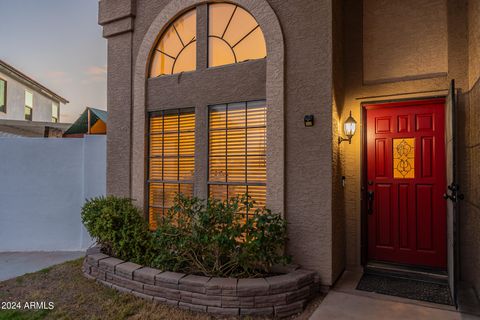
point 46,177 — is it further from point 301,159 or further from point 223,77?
point 301,159

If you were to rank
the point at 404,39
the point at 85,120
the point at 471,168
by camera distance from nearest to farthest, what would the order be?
the point at 471,168 → the point at 404,39 → the point at 85,120

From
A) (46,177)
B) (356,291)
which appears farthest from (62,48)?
(356,291)

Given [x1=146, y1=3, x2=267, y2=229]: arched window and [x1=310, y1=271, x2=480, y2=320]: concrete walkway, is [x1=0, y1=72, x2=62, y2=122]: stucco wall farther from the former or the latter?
[x1=310, y1=271, x2=480, y2=320]: concrete walkway

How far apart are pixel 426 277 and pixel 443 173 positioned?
1.56 m

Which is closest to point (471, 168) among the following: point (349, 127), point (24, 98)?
point (349, 127)

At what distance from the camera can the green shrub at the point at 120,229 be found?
15.0 ft

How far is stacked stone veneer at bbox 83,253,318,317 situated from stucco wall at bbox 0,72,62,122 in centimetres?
1330

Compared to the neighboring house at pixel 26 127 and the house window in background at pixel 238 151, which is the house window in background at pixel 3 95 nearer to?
the neighboring house at pixel 26 127

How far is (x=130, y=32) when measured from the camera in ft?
18.9

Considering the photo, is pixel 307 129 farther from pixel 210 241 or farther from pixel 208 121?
pixel 210 241

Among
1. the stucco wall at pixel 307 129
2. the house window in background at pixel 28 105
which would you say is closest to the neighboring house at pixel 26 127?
the house window in background at pixel 28 105

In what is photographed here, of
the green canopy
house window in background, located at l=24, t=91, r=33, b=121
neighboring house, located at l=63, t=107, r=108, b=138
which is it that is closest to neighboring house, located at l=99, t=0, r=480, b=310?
the green canopy

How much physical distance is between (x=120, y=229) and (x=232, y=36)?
3.72 meters

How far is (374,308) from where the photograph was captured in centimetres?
344
